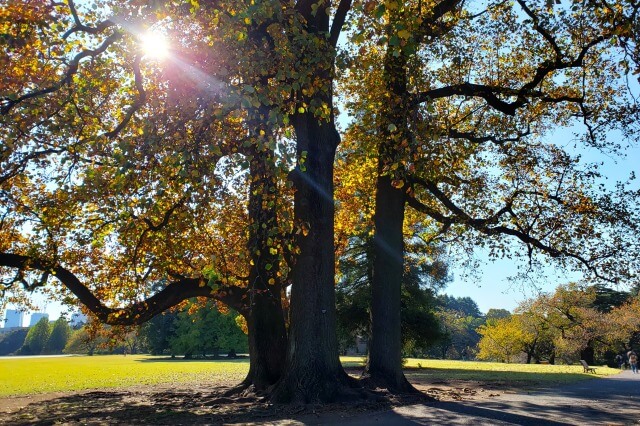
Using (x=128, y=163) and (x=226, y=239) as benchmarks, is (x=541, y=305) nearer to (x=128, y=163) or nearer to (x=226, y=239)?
(x=226, y=239)

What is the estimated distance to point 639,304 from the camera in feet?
177

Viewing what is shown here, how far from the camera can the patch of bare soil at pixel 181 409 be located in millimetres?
9836

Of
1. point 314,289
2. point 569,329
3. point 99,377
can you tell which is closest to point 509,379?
point 314,289

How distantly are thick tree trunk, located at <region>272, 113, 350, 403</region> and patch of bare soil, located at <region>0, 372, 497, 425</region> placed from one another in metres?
0.57

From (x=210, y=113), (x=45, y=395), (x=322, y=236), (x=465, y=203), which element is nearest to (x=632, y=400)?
(x=465, y=203)

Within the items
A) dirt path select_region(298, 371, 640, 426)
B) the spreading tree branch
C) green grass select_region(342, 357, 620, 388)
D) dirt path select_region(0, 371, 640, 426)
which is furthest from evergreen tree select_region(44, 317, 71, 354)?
dirt path select_region(298, 371, 640, 426)

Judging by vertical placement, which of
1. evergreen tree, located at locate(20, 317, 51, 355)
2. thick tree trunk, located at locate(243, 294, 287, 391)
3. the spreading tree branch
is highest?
the spreading tree branch

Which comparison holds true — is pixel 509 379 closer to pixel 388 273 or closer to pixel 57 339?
pixel 388 273

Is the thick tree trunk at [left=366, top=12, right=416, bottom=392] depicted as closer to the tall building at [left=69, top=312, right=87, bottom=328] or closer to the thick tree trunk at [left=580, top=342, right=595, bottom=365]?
the tall building at [left=69, top=312, right=87, bottom=328]

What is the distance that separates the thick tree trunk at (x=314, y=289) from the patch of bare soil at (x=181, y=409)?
1.88 feet

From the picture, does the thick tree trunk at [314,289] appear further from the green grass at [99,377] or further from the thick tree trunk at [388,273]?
the green grass at [99,377]

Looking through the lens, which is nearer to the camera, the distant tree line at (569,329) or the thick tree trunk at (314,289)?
the thick tree trunk at (314,289)

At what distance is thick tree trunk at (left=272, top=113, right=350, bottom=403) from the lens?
36.1ft

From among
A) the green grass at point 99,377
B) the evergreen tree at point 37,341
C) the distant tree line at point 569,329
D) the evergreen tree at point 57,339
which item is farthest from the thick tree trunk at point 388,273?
the evergreen tree at point 37,341
